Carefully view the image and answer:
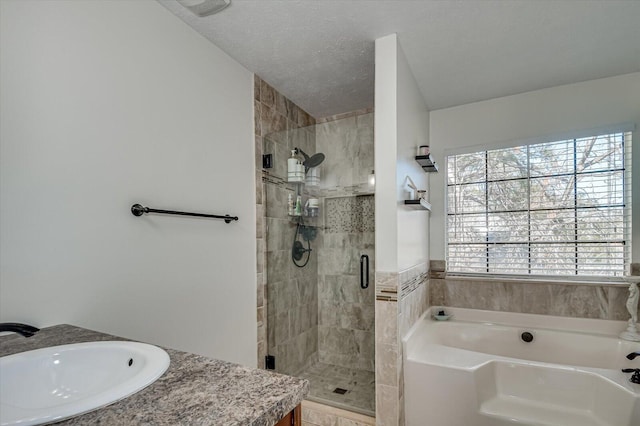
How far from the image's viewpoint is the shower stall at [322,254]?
238cm

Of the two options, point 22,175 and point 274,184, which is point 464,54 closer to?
point 274,184

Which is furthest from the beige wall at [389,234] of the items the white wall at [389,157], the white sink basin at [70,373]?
the white sink basin at [70,373]

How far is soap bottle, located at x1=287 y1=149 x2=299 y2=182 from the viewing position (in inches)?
100

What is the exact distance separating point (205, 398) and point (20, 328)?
2.50 ft

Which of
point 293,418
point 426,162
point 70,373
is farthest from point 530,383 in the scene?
point 70,373

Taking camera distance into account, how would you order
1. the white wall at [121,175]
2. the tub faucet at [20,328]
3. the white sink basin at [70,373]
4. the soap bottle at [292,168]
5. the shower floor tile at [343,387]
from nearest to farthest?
1. the white sink basin at [70,373]
2. the tub faucet at [20,328]
3. the white wall at [121,175]
4. the shower floor tile at [343,387]
5. the soap bottle at [292,168]

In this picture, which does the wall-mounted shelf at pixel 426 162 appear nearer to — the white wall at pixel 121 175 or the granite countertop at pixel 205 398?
the white wall at pixel 121 175

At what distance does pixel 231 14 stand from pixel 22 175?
48.4 inches

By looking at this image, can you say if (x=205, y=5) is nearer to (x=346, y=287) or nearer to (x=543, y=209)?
(x=346, y=287)

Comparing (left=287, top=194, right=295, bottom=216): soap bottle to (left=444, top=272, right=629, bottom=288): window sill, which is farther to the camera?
(left=287, top=194, right=295, bottom=216): soap bottle

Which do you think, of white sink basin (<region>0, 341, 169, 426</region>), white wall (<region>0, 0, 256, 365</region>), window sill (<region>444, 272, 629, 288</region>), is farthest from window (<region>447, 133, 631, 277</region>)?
white sink basin (<region>0, 341, 169, 426</region>)

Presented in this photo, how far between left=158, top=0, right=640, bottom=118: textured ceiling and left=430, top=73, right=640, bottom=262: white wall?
10 centimetres

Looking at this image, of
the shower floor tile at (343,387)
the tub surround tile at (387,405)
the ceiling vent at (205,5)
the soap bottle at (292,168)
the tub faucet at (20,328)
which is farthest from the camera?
the soap bottle at (292,168)

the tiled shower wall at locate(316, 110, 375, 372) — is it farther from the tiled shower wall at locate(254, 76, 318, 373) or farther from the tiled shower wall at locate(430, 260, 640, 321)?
the tiled shower wall at locate(430, 260, 640, 321)
